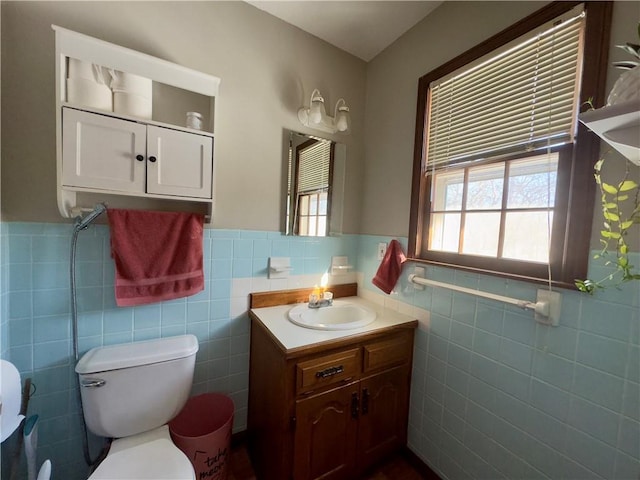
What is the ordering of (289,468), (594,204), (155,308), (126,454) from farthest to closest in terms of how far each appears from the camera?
(155,308) → (289,468) → (126,454) → (594,204)

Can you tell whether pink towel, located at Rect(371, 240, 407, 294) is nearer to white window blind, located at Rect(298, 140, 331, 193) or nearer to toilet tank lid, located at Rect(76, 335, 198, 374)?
white window blind, located at Rect(298, 140, 331, 193)

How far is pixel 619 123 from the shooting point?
57 cm

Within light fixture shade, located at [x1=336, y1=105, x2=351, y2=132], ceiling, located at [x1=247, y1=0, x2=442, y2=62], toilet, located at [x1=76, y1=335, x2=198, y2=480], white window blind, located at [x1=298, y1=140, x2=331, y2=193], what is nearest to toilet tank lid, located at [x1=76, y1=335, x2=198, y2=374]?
toilet, located at [x1=76, y1=335, x2=198, y2=480]

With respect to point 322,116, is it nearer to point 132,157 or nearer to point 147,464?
point 132,157

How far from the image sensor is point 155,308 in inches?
50.2

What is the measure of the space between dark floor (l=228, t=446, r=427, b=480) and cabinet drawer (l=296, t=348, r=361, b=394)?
0.67 m

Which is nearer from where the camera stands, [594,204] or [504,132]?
[594,204]

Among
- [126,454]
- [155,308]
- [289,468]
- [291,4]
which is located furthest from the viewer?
[291,4]

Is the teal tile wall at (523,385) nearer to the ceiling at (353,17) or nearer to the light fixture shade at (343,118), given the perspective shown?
the light fixture shade at (343,118)

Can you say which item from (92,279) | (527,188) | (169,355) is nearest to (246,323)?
(169,355)

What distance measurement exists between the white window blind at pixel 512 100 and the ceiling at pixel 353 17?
442 millimetres

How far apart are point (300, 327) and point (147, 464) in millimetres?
762

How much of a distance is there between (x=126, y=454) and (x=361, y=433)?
1.03 meters

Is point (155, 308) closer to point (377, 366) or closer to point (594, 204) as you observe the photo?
point (377, 366)
